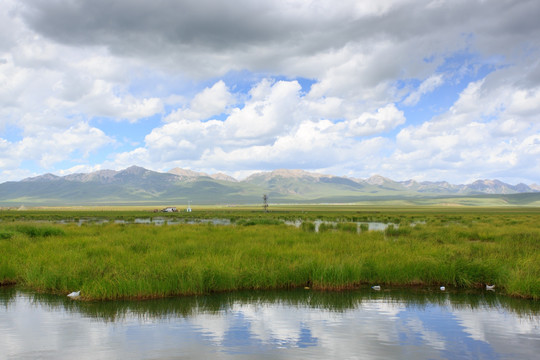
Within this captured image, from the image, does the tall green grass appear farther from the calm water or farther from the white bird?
the calm water

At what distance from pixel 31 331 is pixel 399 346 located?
9.93 metres

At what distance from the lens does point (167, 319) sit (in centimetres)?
1170

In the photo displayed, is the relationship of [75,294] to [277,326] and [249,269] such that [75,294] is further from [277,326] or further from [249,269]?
[277,326]

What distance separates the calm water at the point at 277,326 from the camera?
371 inches

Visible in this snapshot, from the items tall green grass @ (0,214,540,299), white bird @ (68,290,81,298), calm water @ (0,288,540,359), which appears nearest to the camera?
calm water @ (0,288,540,359)

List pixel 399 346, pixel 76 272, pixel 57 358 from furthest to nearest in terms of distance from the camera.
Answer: pixel 76 272
pixel 399 346
pixel 57 358

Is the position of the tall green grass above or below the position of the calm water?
above

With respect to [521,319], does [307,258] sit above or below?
above

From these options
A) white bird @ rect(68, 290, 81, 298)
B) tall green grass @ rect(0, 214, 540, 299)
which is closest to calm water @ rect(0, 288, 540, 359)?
white bird @ rect(68, 290, 81, 298)

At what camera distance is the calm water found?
9.42 metres

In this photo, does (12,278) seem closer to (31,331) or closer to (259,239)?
(31,331)

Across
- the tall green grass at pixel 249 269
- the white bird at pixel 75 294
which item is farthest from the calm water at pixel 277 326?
the tall green grass at pixel 249 269

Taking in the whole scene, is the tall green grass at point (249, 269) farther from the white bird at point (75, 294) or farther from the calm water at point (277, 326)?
the calm water at point (277, 326)

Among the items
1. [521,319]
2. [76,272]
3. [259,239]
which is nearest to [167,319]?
[76,272]
